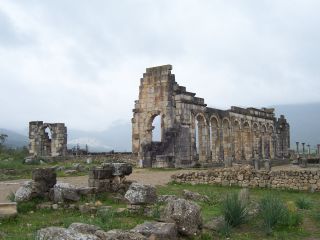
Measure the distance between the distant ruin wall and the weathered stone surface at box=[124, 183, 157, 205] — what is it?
24.7ft

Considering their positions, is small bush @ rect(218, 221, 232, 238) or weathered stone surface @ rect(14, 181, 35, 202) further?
weathered stone surface @ rect(14, 181, 35, 202)

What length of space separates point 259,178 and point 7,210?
1130cm

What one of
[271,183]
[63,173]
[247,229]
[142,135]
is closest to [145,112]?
[142,135]

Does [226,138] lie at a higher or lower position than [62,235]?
higher

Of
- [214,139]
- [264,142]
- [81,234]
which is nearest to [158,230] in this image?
[81,234]

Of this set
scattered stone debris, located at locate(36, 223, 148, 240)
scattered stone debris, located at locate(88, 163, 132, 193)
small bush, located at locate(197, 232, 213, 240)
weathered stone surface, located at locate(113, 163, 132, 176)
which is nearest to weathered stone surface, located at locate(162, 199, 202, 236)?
small bush, located at locate(197, 232, 213, 240)

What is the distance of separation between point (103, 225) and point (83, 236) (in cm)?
302

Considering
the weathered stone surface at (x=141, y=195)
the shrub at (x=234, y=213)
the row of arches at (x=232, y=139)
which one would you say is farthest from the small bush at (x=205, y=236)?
the row of arches at (x=232, y=139)

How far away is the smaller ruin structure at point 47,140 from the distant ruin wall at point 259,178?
23052 mm

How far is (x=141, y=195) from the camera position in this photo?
12852 mm

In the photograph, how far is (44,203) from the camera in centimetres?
1370

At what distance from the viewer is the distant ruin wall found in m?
18.6

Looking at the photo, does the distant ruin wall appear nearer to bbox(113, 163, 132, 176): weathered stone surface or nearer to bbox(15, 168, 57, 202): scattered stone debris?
bbox(113, 163, 132, 176): weathered stone surface

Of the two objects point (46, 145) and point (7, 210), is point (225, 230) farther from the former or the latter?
point (46, 145)
